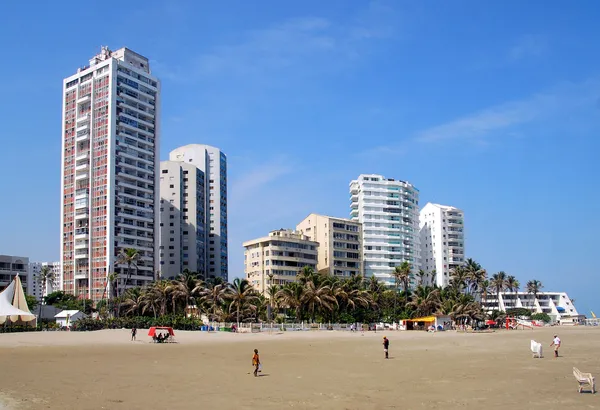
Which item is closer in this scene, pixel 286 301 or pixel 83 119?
pixel 286 301

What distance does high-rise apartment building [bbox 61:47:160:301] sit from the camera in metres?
122

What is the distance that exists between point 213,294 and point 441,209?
108147 millimetres

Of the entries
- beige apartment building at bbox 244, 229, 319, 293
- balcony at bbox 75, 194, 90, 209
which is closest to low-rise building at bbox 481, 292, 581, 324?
beige apartment building at bbox 244, 229, 319, 293

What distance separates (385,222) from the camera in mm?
162750

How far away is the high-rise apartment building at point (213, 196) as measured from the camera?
554 ft

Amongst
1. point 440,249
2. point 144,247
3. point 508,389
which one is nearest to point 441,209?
point 440,249

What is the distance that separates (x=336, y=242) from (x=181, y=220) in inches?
1692

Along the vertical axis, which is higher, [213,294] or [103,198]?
[103,198]

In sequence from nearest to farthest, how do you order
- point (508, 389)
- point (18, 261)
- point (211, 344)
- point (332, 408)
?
1. point (332, 408)
2. point (508, 389)
3. point (211, 344)
4. point (18, 261)

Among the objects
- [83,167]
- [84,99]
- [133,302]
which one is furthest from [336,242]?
[84,99]

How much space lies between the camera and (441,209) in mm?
181625

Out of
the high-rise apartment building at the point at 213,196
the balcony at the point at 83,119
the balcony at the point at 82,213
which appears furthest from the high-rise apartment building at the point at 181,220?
the balcony at the point at 83,119

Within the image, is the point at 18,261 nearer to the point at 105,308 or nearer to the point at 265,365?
the point at 105,308

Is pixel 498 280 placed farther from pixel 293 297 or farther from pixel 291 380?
pixel 291 380
